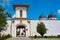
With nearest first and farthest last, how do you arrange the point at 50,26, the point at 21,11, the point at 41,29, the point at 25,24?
the point at 41,29
the point at 25,24
the point at 50,26
the point at 21,11

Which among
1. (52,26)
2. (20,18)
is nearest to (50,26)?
(52,26)

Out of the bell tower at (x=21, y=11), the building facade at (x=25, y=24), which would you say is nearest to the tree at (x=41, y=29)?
the building facade at (x=25, y=24)

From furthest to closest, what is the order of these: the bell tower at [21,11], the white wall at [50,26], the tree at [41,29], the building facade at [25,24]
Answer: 1. the bell tower at [21,11]
2. the white wall at [50,26]
3. the building facade at [25,24]
4. the tree at [41,29]

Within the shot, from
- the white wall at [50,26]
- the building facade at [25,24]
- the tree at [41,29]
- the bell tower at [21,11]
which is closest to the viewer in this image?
the tree at [41,29]

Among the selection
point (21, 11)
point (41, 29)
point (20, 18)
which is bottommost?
point (41, 29)

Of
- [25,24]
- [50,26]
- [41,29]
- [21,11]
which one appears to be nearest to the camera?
[41,29]

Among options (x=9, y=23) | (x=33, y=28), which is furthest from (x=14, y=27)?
(x=33, y=28)

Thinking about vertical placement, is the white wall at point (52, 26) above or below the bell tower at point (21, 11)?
below

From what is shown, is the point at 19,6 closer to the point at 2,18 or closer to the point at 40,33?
the point at 40,33

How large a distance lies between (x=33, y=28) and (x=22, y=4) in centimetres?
567

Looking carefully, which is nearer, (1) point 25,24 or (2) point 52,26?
(1) point 25,24

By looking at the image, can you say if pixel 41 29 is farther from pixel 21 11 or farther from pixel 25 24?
pixel 21 11

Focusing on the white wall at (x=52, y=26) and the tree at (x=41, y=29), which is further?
the white wall at (x=52, y=26)

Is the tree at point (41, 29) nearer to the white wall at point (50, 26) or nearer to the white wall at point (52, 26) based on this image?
the white wall at point (50, 26)
